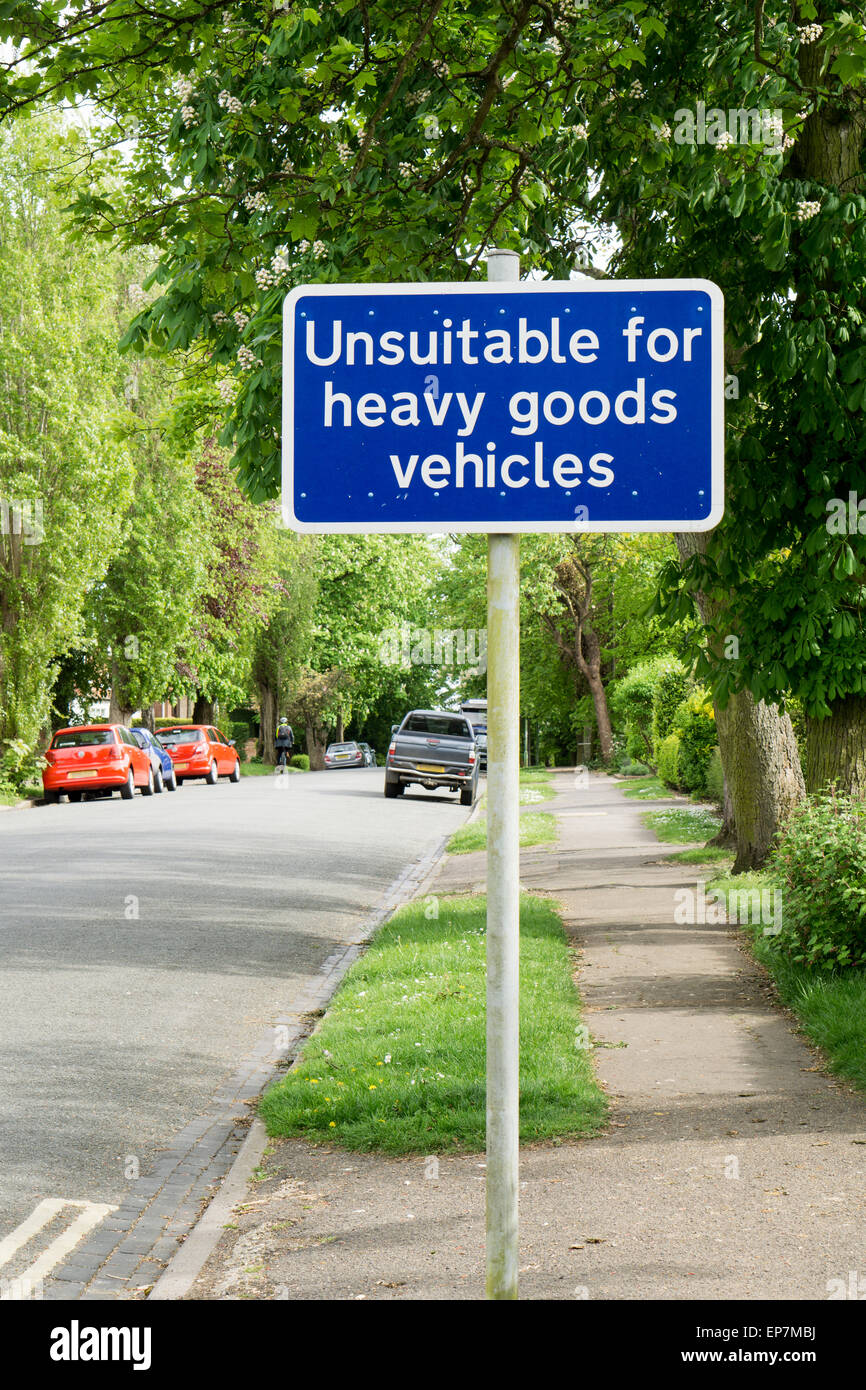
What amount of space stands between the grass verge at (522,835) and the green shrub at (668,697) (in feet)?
24.5

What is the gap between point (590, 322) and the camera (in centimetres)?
283

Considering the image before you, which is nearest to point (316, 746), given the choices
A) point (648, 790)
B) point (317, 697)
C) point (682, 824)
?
point (317, 697)

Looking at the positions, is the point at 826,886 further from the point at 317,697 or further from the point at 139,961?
the point at 317,697

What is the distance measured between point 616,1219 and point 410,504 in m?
3.04

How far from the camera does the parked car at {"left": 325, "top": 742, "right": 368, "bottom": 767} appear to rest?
63250mm

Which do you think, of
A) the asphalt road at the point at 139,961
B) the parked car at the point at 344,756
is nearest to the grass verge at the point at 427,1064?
the asphalt road at the point at 139,961

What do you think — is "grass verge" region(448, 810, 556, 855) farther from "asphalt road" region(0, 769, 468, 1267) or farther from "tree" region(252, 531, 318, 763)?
"tree" region(252, 531, 318, 763)

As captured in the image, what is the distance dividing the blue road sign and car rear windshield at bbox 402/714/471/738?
29.2 metres

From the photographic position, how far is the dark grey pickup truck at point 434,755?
→ 31.2 metres

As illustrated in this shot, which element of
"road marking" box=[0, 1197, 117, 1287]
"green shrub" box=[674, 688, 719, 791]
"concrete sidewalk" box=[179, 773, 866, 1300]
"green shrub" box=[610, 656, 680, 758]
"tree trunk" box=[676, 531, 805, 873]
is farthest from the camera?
"green shrub" box=[610, 656, 680, 758]

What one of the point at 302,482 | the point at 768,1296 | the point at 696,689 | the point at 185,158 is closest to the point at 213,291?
the point at 185,158

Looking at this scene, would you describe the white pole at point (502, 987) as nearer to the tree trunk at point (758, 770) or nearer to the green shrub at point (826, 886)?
the green shrub at point (826, 886)

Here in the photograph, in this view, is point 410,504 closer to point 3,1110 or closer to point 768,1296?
point 768,1296

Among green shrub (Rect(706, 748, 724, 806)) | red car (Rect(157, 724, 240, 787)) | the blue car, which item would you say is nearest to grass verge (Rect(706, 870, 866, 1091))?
green shrub (Rect(706, 748, 724, 806))
